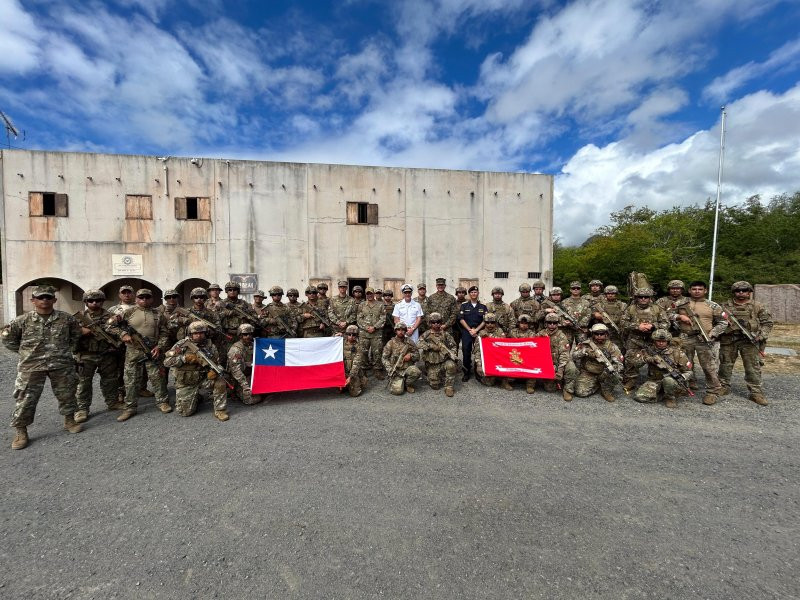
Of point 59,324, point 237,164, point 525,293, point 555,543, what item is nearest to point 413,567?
point 555,543

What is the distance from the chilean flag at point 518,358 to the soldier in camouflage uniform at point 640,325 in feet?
4.40

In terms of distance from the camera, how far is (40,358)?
4215mm

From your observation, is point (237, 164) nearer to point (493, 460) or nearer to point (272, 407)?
point (272, 407)

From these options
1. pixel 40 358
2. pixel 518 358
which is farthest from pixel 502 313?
pixel 40 358

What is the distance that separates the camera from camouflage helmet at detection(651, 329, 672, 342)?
215 inches

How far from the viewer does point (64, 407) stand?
4.39m

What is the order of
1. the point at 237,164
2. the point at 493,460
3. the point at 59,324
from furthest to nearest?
1. the point at 237,164
2. the point at 59,324
3. the point at 493,460

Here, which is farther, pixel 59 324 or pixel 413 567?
pixel 59 324

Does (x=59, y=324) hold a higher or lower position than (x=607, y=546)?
higher

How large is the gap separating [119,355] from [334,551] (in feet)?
16.4

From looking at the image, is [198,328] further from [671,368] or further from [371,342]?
[671,368]

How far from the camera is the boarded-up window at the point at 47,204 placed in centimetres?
1257

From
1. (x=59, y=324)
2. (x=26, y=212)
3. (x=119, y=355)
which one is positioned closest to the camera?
(x=59, y=324)

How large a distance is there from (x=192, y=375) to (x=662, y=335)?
7576 millimetres
